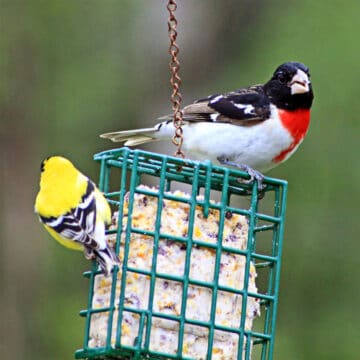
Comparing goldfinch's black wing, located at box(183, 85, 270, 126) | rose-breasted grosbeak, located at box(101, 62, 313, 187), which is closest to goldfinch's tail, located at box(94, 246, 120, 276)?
rose-breasted grosbeak, located at box(101, 62, 313, 187)

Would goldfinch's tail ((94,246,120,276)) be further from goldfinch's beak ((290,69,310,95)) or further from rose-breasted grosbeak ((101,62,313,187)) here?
goldfinch's beak ((290,69,310,95))

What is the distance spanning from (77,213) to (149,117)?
664 cm

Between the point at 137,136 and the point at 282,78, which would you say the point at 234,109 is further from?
the point at 137,136

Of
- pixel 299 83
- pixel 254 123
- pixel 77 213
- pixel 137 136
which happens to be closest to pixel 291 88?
pixel 299 83

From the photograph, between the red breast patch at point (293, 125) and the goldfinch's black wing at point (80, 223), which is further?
the red breast patch at point (293, 125)

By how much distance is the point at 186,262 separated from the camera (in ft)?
22.6

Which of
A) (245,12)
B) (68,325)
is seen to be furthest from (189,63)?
(68,325)

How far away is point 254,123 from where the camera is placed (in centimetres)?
816

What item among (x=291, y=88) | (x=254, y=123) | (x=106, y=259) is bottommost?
(x=106, y=259)

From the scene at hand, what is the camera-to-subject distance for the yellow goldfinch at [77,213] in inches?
267

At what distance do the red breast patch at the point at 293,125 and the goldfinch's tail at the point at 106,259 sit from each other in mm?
1802

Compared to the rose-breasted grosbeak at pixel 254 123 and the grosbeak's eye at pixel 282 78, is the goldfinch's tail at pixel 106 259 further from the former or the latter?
the grosbeak's eye at pixel 282 78

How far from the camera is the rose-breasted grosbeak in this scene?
809cm

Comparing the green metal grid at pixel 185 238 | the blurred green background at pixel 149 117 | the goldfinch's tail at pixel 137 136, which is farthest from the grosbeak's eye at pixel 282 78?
the blurred green background at pixel 149 117
